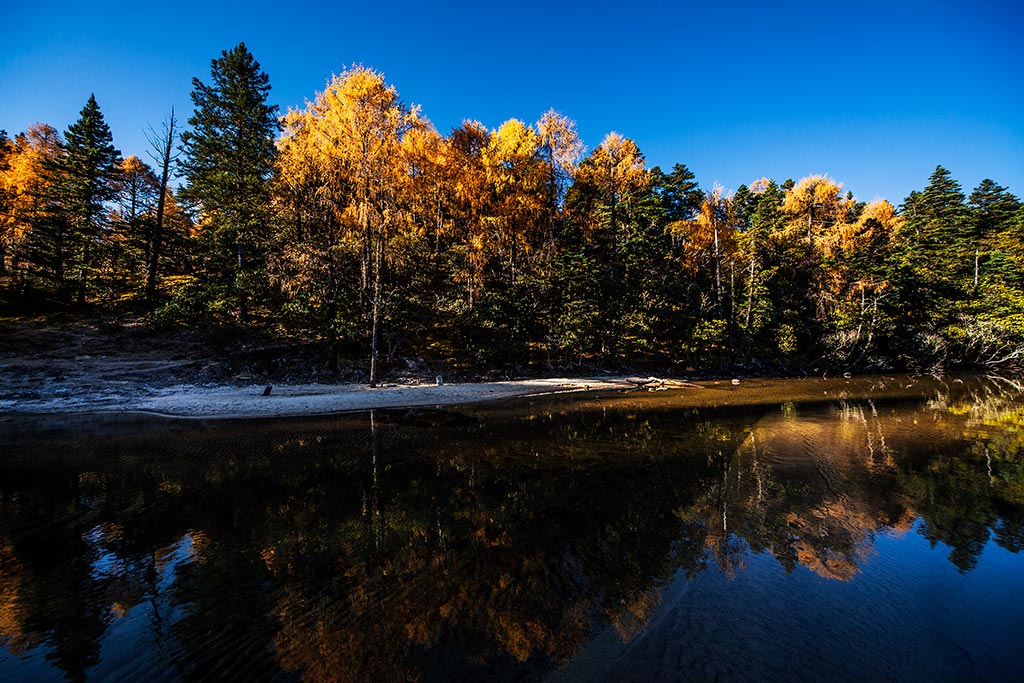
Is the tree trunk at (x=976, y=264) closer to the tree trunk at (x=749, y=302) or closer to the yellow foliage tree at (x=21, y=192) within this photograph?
the tree trunk at (x=749, y=302)

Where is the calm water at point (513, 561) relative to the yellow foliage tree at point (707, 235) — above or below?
below

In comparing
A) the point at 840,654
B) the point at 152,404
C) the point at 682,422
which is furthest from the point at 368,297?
the point at 840,654

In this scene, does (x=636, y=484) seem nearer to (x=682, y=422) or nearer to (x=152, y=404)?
(x=682, y=422)

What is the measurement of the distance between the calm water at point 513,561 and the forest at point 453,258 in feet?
47.1

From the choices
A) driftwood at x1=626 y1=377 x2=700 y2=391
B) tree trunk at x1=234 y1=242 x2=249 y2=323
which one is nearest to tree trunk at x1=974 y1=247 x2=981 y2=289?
driftwood at x1=626 y1=377 x2=700 y2=391

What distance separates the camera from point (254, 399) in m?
16.8

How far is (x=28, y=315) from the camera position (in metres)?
25.8

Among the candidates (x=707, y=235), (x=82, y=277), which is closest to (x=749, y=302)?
(x=707, y=235)

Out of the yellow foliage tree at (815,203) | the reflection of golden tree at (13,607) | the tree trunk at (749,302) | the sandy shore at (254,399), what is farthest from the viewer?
the yellow foliage tree at (815,203)

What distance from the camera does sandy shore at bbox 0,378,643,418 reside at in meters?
14.9

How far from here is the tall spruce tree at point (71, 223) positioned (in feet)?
92.5

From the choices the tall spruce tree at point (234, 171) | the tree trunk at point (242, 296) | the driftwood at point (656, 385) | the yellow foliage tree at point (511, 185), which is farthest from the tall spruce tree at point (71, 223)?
the driftwood at point (656, 385)

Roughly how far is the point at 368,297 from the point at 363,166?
23.4 feet

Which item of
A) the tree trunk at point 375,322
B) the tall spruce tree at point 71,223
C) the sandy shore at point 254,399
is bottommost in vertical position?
the sandy shore at point 254,399
